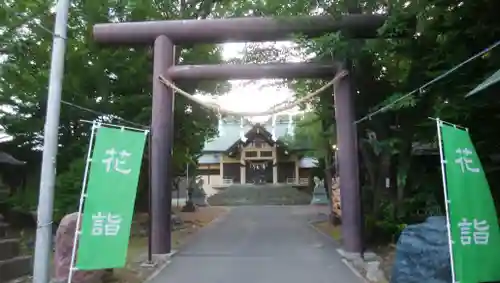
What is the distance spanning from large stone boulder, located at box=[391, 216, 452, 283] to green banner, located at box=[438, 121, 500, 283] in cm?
78

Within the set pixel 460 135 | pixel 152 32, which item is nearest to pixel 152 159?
pixel 152 32

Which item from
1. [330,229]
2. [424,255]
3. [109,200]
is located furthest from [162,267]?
[330,229]

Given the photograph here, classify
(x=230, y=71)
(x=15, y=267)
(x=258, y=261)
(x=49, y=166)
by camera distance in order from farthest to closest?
(x=230, y=71) → (x=258, y=261) → (x=15, y=267) → (x=49, y=166)

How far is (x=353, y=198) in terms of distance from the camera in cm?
1120

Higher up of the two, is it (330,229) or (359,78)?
(359,78)

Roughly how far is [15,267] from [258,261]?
5099 mm

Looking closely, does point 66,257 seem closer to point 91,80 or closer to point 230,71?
point 230,71

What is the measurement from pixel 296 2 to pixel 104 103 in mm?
7857

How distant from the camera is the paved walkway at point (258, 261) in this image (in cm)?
902

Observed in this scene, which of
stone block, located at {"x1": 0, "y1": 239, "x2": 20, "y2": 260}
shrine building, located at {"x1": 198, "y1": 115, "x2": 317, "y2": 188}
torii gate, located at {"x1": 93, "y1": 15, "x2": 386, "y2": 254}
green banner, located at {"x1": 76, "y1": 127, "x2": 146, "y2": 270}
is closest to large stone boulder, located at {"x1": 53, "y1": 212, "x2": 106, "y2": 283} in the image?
green banner, located at {"x1": 76, "y1": 127, "x2": 146, "y2": 270}

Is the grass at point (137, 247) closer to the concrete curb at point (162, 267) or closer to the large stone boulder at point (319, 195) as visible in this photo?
the concrete curb at point (162, 267)

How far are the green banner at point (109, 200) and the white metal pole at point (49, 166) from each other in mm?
473

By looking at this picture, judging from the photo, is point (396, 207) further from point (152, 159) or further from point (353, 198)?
point (152, 159)

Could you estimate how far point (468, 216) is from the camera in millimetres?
5660
